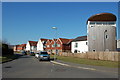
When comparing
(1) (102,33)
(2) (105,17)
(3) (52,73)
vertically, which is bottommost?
(3) (52,73)

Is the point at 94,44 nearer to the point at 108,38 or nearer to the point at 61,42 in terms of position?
the point at 108,38

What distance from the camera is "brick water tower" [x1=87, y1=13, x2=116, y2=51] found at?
Answer: 4372cm

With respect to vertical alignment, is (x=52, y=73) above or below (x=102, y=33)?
below

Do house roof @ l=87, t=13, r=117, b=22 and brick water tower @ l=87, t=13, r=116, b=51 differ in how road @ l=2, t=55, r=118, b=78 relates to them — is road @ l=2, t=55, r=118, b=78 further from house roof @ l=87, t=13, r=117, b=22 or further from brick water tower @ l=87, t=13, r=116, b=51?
house roof @ l=87, t=13, r=117, b=22

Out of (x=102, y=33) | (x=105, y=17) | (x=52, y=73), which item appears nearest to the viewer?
(x=52, y=73)

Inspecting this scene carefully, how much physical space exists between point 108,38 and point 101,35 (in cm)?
190

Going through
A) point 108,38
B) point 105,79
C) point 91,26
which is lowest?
point 105,79

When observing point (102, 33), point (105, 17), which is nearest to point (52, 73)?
point (102, 33)

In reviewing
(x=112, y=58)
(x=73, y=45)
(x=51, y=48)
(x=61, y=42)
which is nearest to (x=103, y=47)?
(x=112, y=58)

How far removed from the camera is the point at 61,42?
242 ft

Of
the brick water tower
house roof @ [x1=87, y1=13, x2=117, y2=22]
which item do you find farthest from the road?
house roof @ [x1=87, y1=13, x2=117, y2=22]

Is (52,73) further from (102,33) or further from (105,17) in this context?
(105,17)

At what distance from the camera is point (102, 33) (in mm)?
44062

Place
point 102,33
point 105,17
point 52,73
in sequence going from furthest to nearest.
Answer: point 105,17 → point 102,33 → point 52,73
